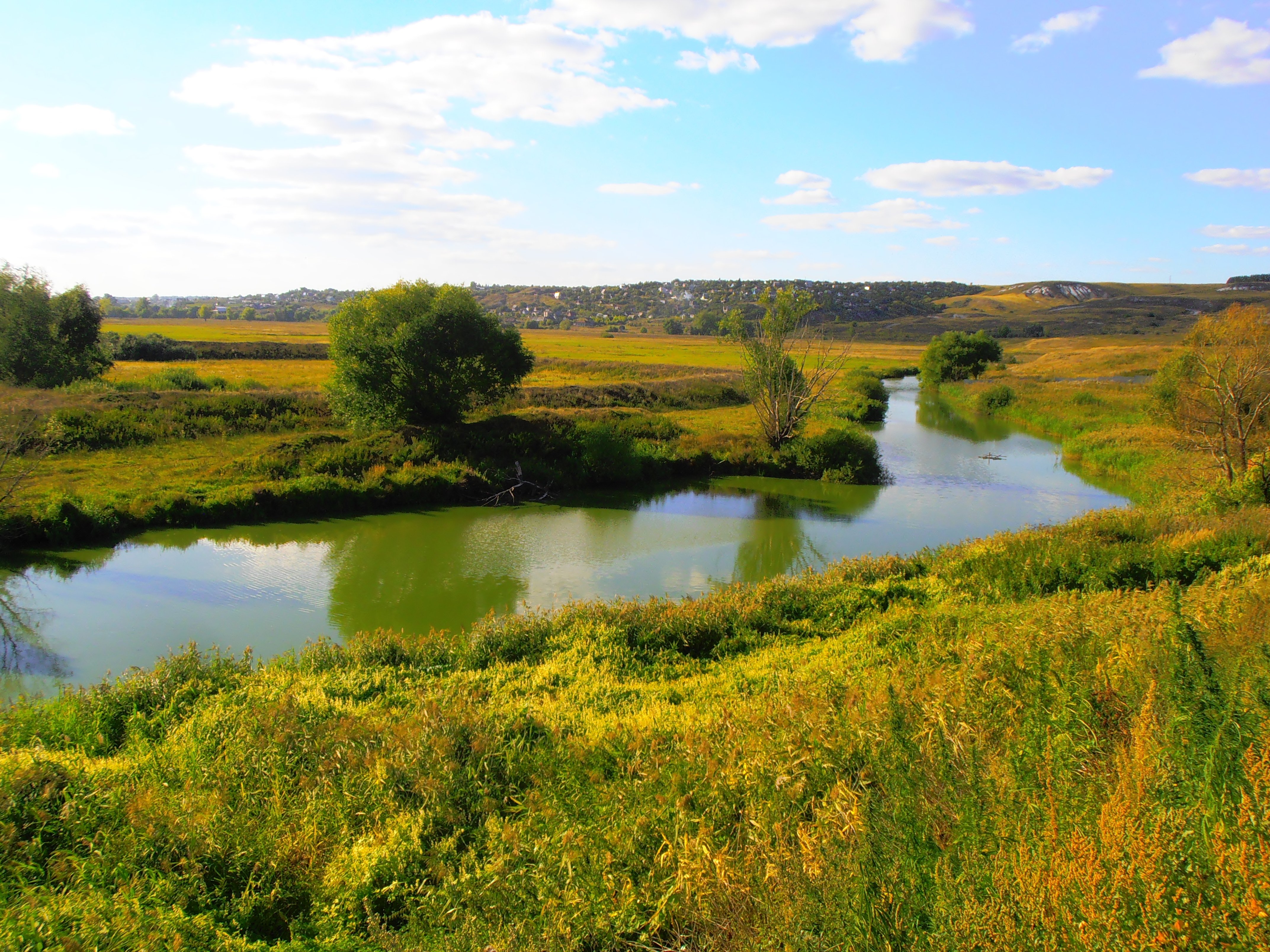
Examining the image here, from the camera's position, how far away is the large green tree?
22859mm

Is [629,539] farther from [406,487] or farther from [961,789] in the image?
[961,789]

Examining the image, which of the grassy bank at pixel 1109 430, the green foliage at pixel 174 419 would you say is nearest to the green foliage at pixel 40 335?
the green foliage at pixel 174 419

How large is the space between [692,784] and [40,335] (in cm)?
3282

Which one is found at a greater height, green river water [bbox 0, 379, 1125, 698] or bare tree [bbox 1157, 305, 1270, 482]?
bare tree [bbox 1157, 305, 1270, 482]

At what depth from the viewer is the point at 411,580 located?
1430 cm

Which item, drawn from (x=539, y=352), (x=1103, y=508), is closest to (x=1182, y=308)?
(x=539, y=352)

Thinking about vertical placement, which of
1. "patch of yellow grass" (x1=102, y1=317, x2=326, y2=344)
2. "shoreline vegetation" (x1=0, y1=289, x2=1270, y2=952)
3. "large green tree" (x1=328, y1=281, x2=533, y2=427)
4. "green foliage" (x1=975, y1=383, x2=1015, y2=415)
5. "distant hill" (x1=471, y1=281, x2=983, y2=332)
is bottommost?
"shoreline vegetation" (x1=0, y1=289, x2=1270, y2=952)

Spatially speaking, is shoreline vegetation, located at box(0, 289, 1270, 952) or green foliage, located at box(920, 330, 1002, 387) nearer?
shoreline vegetation, located at box(0, 289, 1270, 952)

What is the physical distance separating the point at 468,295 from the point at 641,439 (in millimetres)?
7900

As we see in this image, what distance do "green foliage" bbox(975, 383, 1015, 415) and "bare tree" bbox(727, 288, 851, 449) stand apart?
2147cm

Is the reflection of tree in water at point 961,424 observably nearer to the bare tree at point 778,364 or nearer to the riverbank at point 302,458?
the riverbank at point 302,458

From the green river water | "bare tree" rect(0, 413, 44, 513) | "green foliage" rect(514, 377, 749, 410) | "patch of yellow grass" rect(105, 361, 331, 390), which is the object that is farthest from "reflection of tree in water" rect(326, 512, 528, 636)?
"patch of yellow grass" rect(105, 361, 331, 390)

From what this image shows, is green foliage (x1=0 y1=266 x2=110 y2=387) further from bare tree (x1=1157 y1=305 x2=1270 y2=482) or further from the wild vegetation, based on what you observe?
bare tree (x1=1157 y1=305 x2=1270 y2=482)

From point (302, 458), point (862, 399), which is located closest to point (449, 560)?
point (302, 458)
